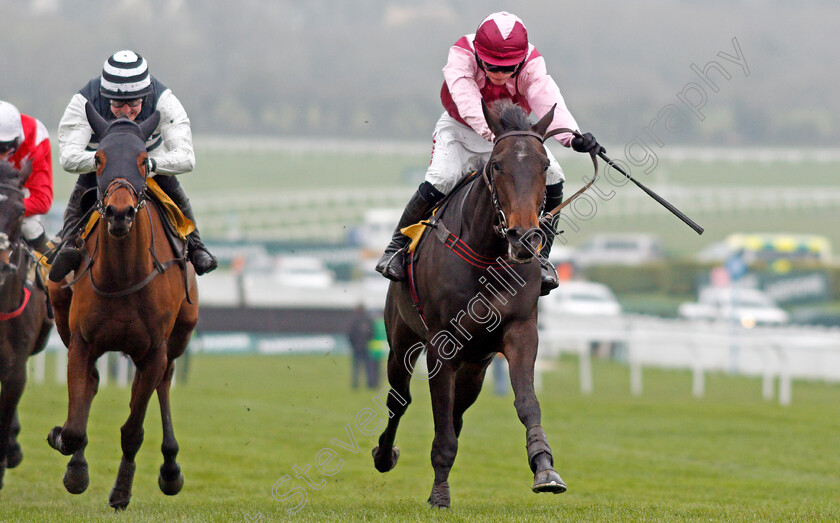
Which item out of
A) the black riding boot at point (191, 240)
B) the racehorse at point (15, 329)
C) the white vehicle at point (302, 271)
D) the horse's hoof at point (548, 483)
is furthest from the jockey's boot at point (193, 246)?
the white vehicle at point (302, 271)

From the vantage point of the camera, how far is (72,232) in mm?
6707

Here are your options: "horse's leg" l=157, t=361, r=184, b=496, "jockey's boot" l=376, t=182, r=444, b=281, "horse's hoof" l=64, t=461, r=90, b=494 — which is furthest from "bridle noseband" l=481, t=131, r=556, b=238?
"horse's hoof" l=64, t=461, r=90, b=494

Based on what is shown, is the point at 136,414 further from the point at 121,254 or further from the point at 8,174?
the point at 8,174

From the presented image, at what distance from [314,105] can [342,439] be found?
66.5 meters

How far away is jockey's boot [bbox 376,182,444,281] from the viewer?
6.86 metres

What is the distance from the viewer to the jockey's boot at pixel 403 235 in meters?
6.86

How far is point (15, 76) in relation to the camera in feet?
242

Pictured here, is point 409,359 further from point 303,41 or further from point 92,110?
point 303,41

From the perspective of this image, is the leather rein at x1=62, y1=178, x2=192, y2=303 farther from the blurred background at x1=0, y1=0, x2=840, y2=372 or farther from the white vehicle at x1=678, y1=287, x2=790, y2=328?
the white vehicle at x1=678, y1=287, x2=790, y2=328

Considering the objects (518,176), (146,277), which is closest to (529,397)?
(518,176)

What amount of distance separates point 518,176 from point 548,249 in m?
1.10

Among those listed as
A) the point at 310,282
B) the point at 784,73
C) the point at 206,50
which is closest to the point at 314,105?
the point at 206,50

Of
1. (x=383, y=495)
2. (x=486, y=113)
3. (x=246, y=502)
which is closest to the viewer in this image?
(x=486, y=113)

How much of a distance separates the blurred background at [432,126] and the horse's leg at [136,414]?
238 cm
